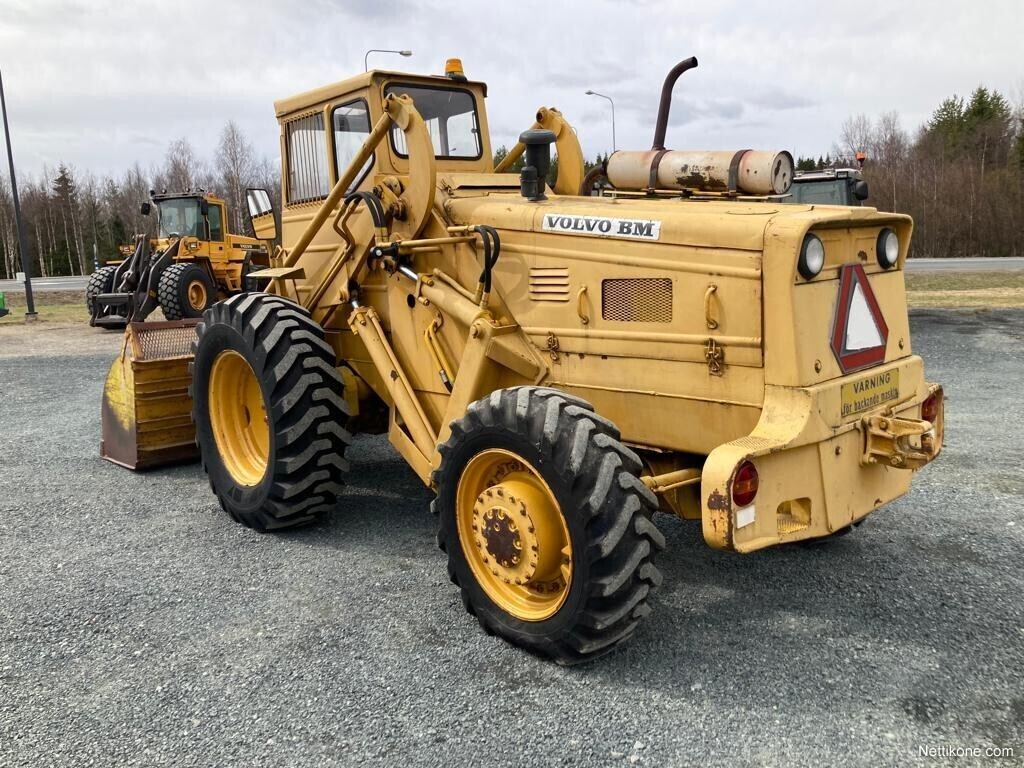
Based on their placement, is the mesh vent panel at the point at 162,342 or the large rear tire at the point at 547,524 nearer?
the large rear tire at the point at 547,524

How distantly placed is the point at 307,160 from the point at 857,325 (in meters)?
3.95

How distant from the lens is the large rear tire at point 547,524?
11.2ft

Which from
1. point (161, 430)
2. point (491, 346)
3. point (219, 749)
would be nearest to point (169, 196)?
point (161, 430)

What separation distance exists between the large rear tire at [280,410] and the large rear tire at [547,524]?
1384 mm

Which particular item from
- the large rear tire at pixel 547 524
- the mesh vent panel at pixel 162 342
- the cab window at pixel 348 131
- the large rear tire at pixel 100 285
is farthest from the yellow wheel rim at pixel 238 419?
the large rear tire at pixel 100 285

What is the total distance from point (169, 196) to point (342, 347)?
616 inches

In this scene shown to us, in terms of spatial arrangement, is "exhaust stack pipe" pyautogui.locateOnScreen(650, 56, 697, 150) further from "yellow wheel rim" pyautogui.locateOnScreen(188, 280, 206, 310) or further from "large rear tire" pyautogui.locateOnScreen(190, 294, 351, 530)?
"yellow wheel rim" pyautogui.locateOnScreen(188, 280, 206, 310)

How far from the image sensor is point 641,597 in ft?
11.4

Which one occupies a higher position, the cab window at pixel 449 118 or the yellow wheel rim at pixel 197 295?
the cab window at pixel 449 118

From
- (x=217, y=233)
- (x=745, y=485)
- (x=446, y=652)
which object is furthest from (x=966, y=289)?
(x=446, y=652)

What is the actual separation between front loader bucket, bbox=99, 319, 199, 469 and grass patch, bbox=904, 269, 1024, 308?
15.4m

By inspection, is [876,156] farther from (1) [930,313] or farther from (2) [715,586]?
(2) [715,586]

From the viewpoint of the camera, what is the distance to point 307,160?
6023 millimetres

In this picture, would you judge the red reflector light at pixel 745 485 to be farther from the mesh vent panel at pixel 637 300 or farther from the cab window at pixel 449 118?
the cab window at pixel 449 118
